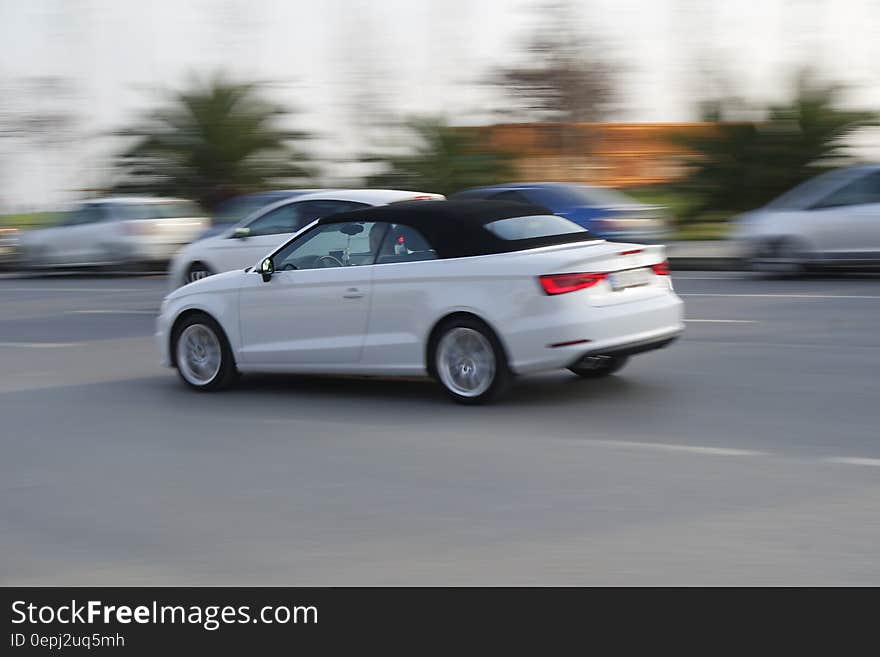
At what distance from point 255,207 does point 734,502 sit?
47.6 ft

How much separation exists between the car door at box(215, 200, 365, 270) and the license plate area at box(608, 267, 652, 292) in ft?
21.7

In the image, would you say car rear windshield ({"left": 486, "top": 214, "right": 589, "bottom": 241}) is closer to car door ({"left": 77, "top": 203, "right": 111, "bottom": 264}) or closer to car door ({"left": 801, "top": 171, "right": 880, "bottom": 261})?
car door ({"left": 801, "top": 171, "right": 880, "bottom": 261})

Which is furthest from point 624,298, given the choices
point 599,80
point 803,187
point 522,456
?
point 599,80

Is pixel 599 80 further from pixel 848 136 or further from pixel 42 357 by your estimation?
pixel 42 357

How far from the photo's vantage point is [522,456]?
7.51 meters

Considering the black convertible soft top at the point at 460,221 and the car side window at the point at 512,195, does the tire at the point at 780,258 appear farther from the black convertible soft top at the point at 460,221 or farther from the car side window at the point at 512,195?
the black convertible soft top at the point at 460,221

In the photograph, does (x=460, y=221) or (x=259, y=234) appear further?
(x=259, y=234)

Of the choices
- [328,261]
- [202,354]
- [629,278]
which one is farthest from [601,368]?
[202,354]

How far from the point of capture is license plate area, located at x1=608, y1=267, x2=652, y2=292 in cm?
902

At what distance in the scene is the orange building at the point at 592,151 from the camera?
2864 cm

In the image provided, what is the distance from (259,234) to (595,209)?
4821mm

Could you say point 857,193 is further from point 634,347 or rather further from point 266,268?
point 266,268

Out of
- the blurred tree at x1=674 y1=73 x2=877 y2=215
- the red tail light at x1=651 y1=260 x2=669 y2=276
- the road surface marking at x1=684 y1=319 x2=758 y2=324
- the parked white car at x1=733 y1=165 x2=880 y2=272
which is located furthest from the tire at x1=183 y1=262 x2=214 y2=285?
the blurred tree at x1=674 y1=73 x2=877 y2=215

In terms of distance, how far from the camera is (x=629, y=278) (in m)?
9.16
